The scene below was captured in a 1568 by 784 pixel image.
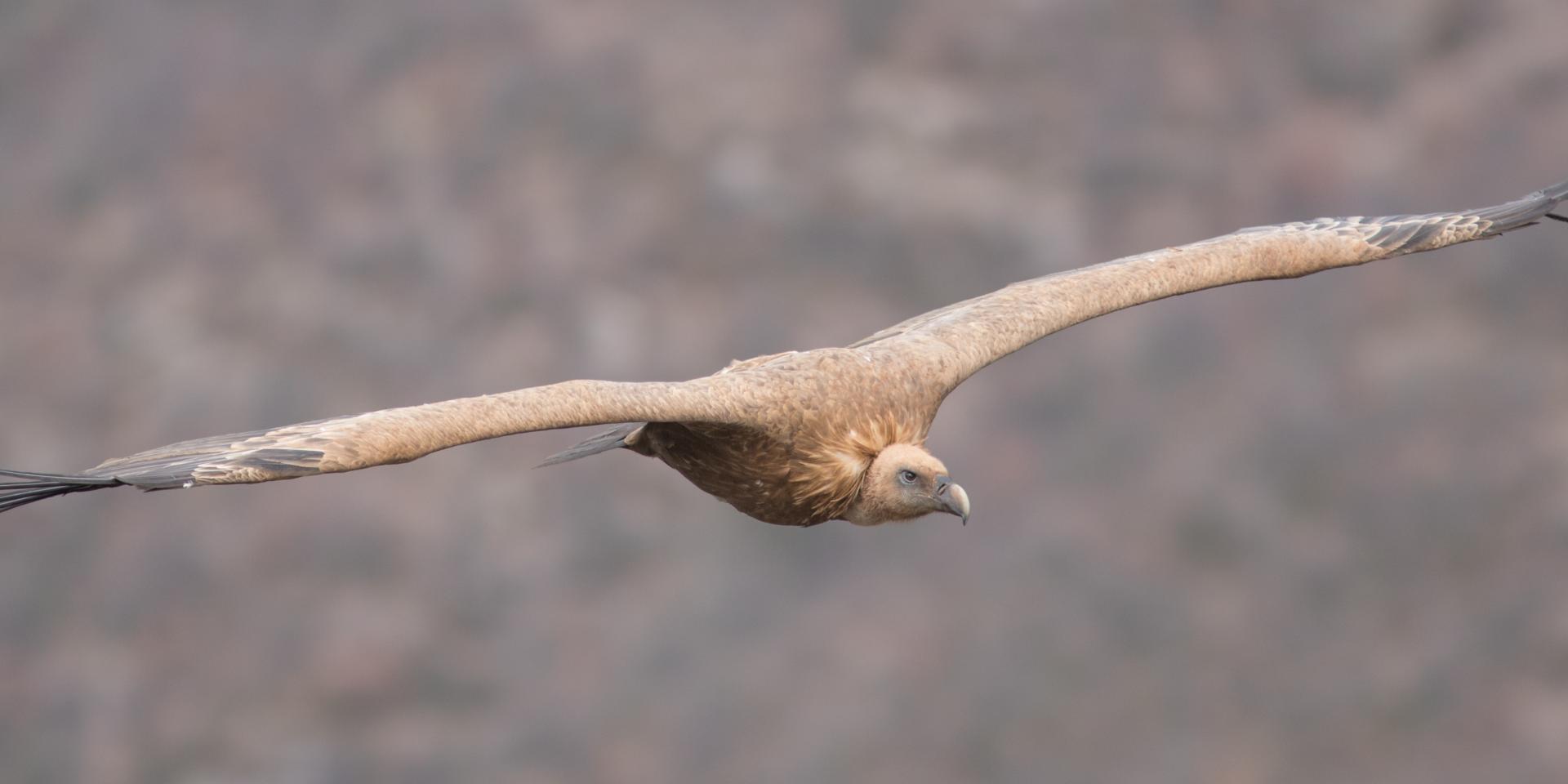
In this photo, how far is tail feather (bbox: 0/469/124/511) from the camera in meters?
7.10

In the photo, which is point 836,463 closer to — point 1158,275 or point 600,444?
point 600,444

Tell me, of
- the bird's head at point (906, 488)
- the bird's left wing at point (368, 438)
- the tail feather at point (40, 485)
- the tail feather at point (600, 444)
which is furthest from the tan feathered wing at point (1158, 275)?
the tail feather at point (40, 485)

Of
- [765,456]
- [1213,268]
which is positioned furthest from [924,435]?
[1213,268]

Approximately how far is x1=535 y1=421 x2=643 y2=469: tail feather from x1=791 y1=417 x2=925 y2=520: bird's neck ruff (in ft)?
4.15

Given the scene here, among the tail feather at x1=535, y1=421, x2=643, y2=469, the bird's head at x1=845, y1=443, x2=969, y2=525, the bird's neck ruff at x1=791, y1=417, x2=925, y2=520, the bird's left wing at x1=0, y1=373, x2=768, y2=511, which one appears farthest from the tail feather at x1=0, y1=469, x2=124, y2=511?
the bird's head at x1=845, y1=443, x2=969, y2=525

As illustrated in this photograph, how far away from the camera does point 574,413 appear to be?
815cm

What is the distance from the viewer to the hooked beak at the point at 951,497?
29.2 feet

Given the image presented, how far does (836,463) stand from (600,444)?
5.41ft

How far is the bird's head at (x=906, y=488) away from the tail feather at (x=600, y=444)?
59.1 inches

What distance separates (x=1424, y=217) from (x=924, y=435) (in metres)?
3.69

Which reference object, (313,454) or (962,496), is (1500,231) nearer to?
(962,496)

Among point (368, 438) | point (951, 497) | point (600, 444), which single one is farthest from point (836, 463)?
point (368, 438)

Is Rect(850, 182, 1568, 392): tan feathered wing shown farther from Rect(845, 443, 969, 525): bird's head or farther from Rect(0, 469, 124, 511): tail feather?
Rect(0, 469, 124, 511): tail feather

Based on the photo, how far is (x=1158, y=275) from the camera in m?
10.4
